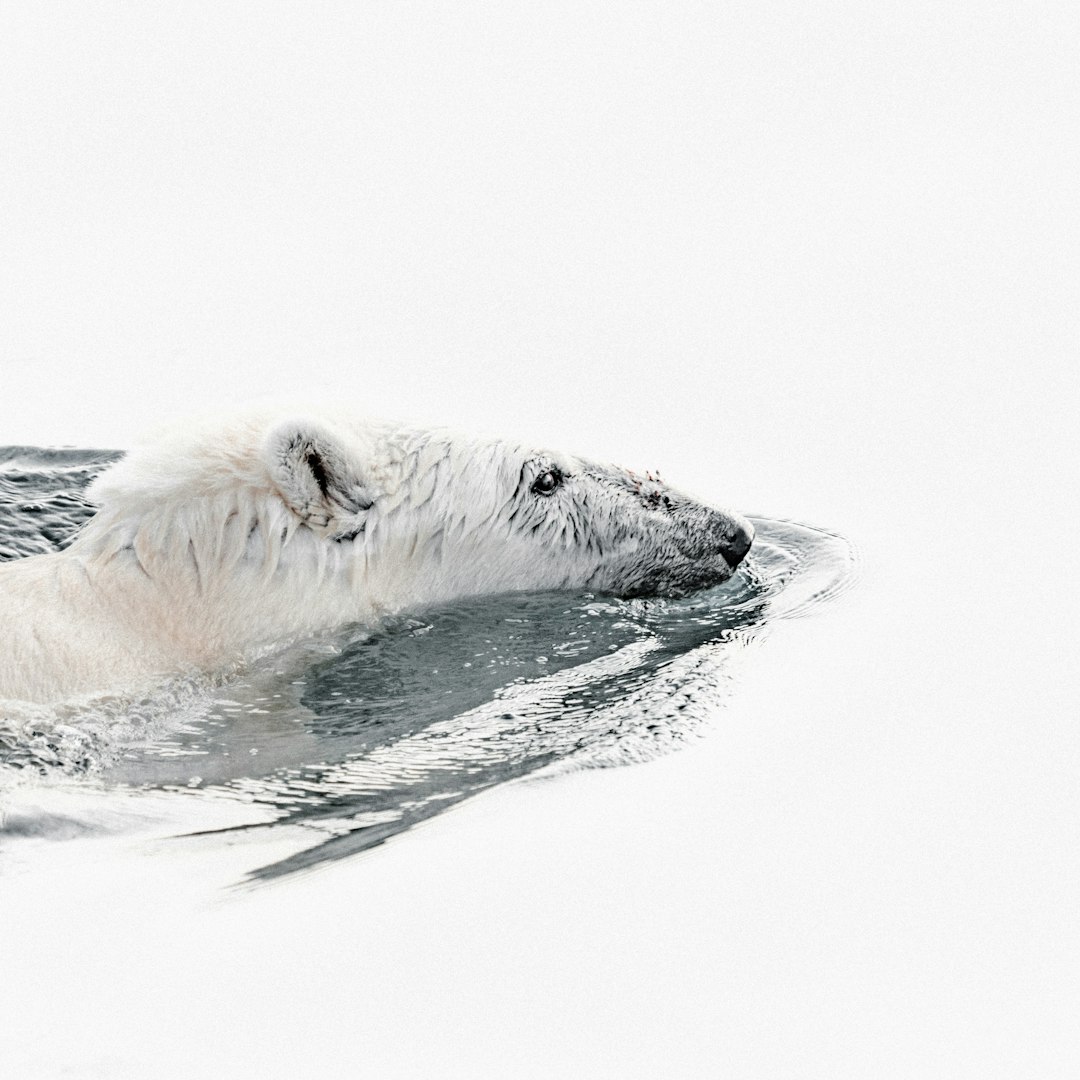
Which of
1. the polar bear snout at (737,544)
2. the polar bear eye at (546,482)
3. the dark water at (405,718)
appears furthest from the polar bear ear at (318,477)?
the polar bear snout at (737,544)

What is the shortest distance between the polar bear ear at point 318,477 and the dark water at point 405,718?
1.56 ft

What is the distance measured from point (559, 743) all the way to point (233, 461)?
1.64 m

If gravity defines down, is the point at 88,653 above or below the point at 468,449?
below

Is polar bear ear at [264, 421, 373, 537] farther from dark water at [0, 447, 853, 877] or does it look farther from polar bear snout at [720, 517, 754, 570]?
polar bear snout at [720, 517, 754, 570]

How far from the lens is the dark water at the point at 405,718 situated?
5.00 m

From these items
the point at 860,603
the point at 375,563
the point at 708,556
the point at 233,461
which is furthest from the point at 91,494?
the point at 860,603

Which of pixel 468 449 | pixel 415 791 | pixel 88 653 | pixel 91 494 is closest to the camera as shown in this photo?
pixel 415 791

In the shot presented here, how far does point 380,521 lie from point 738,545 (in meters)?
1.68

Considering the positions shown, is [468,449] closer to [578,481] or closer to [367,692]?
[578,481]

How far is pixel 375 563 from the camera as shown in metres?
6.07

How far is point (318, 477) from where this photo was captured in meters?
5.83

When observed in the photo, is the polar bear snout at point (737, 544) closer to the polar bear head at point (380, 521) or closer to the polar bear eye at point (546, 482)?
the polar bear head at point (380, 521)

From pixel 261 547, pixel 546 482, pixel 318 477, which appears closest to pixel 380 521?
pixel 318 477

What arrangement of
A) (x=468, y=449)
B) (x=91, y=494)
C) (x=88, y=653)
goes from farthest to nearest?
(x=468, y=449)
(x=91, y=494)
(x=88, y=653)
